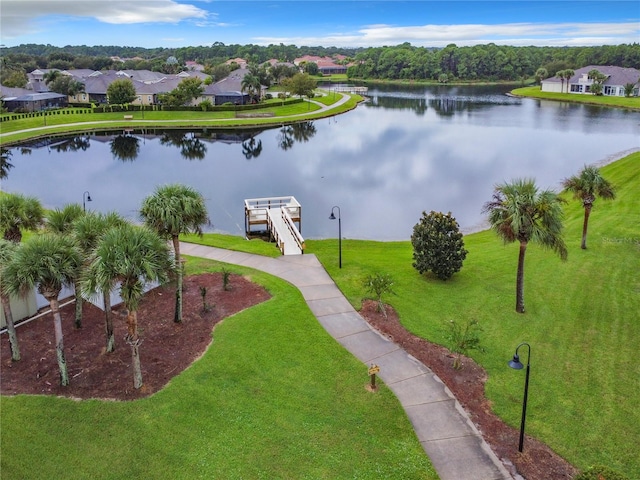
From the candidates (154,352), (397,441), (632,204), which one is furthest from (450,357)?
(632,204)

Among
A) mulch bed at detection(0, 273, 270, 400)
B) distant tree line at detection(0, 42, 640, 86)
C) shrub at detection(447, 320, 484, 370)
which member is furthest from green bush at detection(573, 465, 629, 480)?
distant tree line at detection(0, 42, 640, 86)

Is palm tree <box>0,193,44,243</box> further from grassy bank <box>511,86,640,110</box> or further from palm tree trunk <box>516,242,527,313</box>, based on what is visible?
Result: grassy bank <box>511,86,640,110</box>

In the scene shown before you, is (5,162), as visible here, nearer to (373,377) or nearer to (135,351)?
(135,351)

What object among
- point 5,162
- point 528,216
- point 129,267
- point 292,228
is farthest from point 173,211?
point 5,162

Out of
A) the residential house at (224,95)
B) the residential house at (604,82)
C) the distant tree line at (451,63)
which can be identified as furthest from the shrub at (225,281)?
the distant tree line at (451,63)

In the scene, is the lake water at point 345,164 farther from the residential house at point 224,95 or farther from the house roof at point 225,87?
the house roof at point 225,87

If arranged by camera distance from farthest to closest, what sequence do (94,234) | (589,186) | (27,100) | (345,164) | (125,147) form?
(27,100) < (125,147) < (345,164) < (589,186) < (94,234)

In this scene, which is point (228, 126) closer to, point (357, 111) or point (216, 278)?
point (357, 111)
